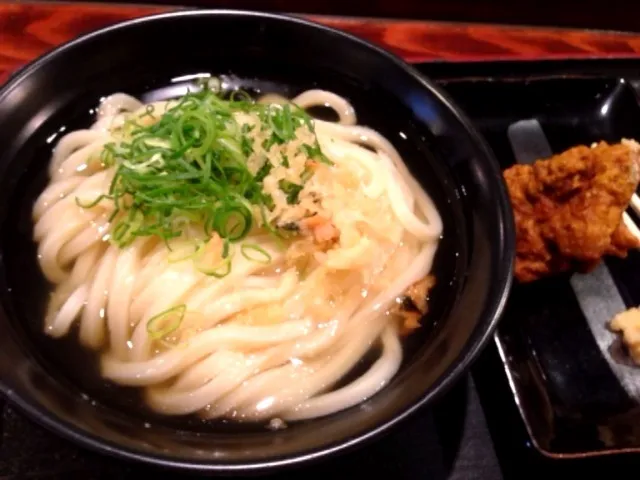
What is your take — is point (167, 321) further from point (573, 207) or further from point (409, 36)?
point (409, 36)

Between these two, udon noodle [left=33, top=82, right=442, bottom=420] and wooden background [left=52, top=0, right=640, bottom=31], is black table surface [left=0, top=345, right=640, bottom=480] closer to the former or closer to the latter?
udon noodle [left=33, top=82, right=442, bottom=420]

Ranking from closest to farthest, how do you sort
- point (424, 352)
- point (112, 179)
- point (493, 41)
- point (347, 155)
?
point (424, 352) < point (112, 179) < point (347, 155) < point (493, 41)

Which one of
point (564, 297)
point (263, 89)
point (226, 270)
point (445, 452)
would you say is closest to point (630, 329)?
point (564, 297)

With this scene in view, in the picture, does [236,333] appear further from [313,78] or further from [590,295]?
[590,295]

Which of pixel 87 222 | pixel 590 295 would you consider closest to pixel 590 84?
pixel 590 295

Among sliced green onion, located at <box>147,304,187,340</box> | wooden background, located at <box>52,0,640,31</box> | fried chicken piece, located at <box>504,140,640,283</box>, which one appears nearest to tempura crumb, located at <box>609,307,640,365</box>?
fried chicken piece, located at <box>504,140,640,283</box>

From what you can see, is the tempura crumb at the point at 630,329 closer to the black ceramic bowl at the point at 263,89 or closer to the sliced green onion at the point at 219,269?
the black ceramic bowl at the point at 263,89

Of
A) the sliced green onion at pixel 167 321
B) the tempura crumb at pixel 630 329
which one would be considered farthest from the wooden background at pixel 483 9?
the sliced green onion at pixel 167 321
